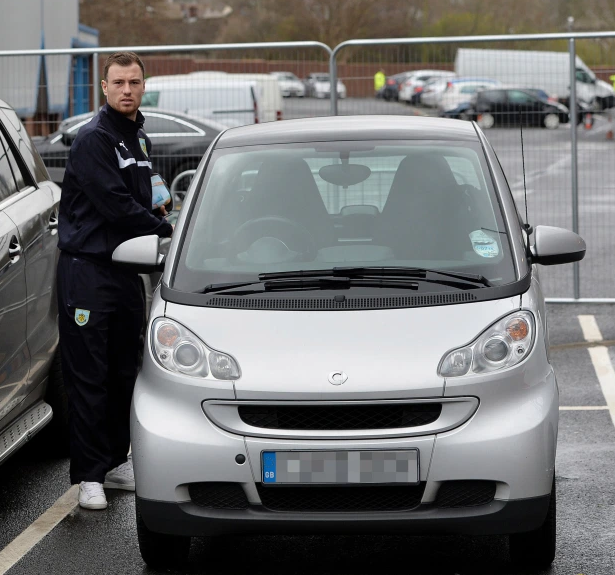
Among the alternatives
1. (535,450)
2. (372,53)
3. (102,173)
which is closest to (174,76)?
(372,53)

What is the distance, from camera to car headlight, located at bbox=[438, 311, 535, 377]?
3.99 metres

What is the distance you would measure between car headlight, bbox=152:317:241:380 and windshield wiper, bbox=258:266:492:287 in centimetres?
40

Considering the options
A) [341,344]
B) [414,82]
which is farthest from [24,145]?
[414,82]

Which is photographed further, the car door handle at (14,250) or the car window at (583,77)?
the car window at (583,77)

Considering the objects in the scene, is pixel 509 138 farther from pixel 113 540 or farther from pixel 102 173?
pixel 113 540

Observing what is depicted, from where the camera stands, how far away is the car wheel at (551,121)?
982 centimetres

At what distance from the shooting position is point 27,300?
5348 mm

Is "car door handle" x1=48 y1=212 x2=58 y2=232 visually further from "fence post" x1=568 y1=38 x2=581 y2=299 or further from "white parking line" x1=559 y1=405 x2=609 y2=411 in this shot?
"fence post" x1=568 y1=38 x2=581 y2=299

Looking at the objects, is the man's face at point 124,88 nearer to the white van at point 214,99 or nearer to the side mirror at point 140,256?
the side mirror at point 140,256

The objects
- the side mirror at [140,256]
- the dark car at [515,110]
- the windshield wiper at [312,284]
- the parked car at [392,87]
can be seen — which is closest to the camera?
the windshield wiper at [312,284]

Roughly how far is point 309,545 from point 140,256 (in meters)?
1.29

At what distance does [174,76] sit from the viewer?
12.5 meters

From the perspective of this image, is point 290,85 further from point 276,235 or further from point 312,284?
point 312,284

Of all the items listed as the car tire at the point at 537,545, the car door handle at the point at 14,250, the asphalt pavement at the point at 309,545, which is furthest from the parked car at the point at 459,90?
the car tire at the point at 537,545
